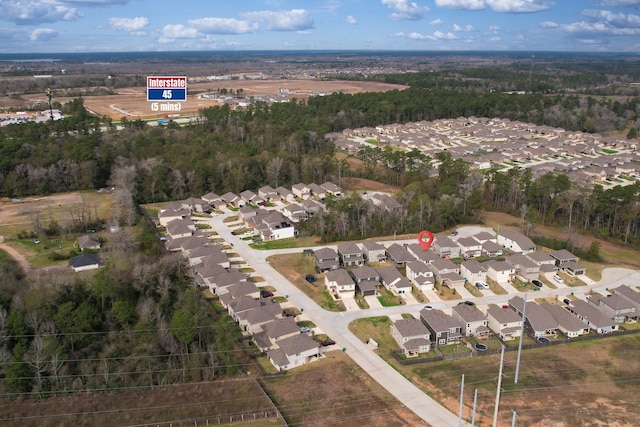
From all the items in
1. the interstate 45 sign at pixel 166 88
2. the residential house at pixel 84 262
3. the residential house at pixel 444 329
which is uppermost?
the interstate 45 sign at pixel 166 88

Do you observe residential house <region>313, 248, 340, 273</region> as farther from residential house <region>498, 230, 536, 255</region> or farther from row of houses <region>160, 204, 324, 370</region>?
residential house <region>498, 230, 536, 255</region>

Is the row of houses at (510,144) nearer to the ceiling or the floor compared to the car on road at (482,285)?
nearer to the ceiling

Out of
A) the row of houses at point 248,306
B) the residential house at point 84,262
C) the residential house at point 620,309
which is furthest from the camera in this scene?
the residential house at point 84,262

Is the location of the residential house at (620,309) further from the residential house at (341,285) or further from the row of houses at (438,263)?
the residential house at (341,285)

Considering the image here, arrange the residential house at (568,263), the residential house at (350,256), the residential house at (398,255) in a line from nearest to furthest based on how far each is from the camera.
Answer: the residential house at (568,263)
the residential house at (398,255)
the residential house at (350,256)

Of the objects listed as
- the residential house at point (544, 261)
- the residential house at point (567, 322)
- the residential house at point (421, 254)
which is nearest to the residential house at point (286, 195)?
the residential house at point (421, 254)

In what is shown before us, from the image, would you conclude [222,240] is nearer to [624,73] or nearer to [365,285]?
[365,285]
